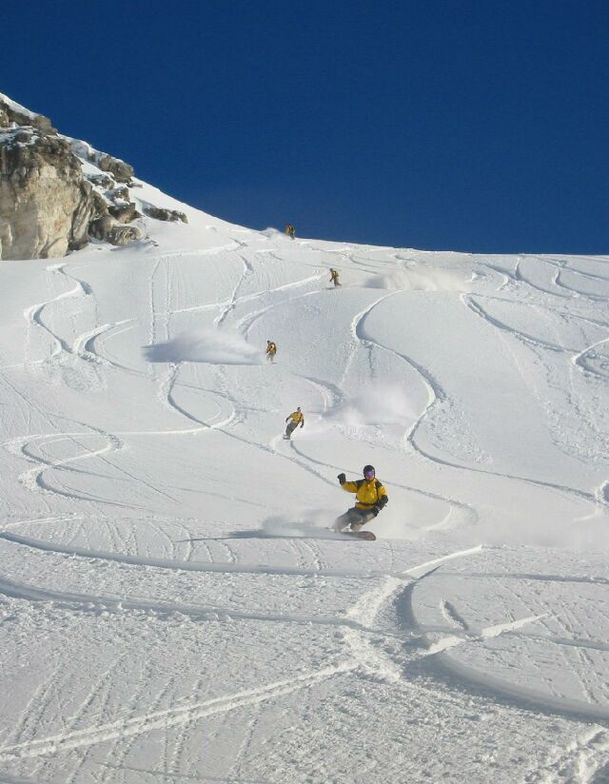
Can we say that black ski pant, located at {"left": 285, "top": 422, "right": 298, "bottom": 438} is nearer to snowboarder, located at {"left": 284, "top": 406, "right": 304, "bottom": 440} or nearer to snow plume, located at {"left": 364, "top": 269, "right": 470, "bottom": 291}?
snowboarder, located at {"left": 284, "top": 406, "right": 304, "bottom": 440}

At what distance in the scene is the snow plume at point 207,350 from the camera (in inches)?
1111

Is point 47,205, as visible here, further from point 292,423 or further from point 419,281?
point 292,423

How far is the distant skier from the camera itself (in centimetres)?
1123

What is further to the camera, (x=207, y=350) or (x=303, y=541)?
(x=207, y=350)

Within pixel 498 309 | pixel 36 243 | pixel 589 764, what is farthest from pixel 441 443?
pixel 36 243

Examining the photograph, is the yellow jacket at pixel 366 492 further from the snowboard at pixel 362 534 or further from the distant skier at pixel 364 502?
the snowboard at pixel 362 534

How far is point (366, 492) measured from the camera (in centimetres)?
1144

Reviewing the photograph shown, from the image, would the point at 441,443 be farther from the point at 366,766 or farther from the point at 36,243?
the point at 36,243

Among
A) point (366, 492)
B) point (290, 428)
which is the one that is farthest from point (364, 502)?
point (290, 428)

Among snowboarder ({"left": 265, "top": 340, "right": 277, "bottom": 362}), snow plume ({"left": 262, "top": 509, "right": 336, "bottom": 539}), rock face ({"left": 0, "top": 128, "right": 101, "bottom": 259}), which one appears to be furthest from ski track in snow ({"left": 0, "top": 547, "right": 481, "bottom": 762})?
rock face ({"left": 0, "top": 128, "right": 101, "bottom": 259})

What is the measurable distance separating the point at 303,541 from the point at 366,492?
195 cm

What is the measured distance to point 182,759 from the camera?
13.2 feet

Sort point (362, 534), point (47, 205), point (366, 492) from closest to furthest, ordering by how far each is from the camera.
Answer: point (362, 534), point (366, 492), point (47, 205)

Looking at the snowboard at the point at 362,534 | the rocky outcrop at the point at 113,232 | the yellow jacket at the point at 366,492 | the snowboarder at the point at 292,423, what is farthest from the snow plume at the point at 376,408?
the rocky outcrop at the point at 113,232
